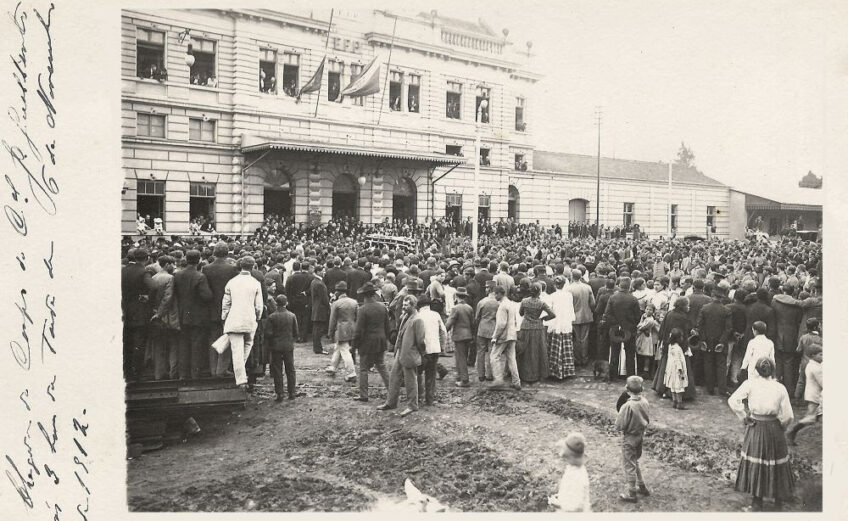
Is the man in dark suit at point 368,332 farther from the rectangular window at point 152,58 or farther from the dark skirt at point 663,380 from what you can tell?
the rectangular window at point 152,58

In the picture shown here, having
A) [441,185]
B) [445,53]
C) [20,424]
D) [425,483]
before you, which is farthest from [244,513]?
[441,185]

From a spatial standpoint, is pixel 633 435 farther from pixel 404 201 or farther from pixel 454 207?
pixel 454 207

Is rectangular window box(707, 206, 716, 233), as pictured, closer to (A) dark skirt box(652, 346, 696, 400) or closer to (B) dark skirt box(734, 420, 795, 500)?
(A) dark skirt box(652, 346, 696, 400)

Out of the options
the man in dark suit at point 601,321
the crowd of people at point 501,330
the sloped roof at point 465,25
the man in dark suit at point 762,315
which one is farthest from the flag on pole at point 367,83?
the man in dark suit at point 762,315

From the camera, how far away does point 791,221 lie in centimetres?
1430

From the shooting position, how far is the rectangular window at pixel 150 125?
20.2m

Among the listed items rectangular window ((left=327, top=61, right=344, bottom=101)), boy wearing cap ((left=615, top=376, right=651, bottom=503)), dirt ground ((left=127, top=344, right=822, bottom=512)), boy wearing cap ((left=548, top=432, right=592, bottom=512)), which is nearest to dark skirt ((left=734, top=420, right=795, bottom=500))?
dirt ground ((left=127, top=344, right=822, bottom=512))

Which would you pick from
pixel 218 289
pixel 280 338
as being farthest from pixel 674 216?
pixel 218 289

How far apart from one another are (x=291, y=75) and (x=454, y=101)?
7.85 meters

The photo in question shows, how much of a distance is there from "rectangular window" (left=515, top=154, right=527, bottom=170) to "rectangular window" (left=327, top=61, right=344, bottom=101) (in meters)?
12.9

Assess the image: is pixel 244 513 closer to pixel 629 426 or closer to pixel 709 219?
pixel 629 426

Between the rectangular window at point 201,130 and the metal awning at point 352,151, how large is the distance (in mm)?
1253

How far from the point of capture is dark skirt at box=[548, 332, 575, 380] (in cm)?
967

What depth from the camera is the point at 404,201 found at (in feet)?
97.2
